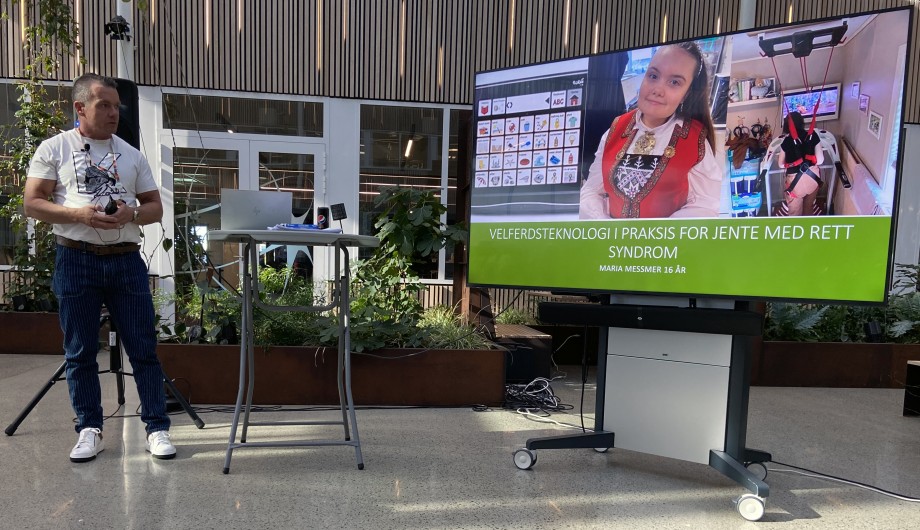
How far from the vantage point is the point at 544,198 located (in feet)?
8.04

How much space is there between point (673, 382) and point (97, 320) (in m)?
2.54

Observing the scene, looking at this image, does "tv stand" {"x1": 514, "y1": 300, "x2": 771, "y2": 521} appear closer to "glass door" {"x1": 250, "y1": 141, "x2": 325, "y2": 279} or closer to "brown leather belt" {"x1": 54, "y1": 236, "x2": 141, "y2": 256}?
"brown leather belt" {"x1": 54, "y1": 236, "x2": 141, "y2": 256}

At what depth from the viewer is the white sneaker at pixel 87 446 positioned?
2.26 metres

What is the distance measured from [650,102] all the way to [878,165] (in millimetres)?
827

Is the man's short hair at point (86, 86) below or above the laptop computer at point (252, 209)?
above

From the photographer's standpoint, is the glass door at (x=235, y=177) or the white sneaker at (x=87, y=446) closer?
the white sneaker at (x=87, y=446)

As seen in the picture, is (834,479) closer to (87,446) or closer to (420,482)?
(420,482)

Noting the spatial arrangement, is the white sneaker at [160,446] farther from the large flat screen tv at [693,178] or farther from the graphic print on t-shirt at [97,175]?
the large flat screen tv at [693,178]

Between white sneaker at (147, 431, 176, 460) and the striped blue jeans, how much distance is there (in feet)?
0.11

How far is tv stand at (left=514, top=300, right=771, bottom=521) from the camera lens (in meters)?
2.13

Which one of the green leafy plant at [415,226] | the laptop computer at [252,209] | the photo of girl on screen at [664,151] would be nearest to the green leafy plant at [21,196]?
the green leafy plant at [415,226]

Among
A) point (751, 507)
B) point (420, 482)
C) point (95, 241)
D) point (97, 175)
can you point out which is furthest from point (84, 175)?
point (751, 507)

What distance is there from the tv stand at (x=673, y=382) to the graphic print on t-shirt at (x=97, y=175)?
195 centimetres

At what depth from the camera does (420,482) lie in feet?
7.24
